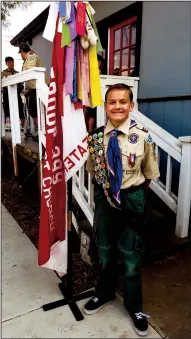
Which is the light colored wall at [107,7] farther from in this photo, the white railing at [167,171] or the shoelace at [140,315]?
the shoelace at [140,315]

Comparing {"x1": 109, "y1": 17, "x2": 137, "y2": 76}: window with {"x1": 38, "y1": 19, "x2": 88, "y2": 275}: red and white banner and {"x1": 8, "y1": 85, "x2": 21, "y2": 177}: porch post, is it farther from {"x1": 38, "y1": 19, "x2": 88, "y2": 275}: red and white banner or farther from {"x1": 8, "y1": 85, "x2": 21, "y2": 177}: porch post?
{"x1": 38, "y1": 19, "x2": 88, "y2": 275}: red and white banner

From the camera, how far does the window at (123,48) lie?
209 inches

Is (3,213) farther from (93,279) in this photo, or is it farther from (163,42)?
(163,42)

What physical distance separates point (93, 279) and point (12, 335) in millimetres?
963

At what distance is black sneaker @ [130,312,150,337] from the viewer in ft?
7.09

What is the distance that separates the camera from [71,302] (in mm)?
2496

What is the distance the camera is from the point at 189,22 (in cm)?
394

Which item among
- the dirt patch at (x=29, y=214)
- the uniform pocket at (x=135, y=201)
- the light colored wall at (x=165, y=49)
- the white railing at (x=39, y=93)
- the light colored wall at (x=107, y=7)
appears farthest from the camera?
the light colored wall at (x=107, y=7)

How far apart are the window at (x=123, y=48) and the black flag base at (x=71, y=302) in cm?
411

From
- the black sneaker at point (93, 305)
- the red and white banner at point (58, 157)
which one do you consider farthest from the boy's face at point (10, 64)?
the black sneaker at point (93, 305)

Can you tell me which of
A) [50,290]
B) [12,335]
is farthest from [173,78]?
[12,335]

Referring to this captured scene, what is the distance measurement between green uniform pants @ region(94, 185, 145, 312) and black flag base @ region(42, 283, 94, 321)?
39 centimetres

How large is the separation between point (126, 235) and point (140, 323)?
27.1 inches

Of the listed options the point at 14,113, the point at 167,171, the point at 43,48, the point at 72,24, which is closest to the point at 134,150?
the point at 72,24
